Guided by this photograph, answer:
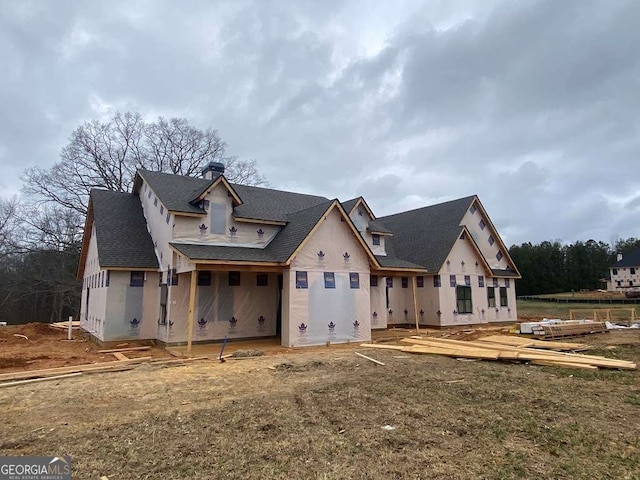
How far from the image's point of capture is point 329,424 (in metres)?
5.18

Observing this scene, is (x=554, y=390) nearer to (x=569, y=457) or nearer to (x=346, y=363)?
(x=569, y=457)

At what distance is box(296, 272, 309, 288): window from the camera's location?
13.0 m

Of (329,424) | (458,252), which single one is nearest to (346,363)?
(329,424)

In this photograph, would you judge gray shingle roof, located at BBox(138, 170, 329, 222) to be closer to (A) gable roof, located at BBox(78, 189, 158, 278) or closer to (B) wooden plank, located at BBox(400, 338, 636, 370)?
(A) gable roof, located at BBox(78, 189, 158, 278)

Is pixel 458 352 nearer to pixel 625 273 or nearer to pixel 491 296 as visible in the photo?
pixel 491 296

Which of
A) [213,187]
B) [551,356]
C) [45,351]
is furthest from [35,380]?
[551,356]

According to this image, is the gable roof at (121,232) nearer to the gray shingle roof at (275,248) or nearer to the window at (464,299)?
the gray shingle roof at (275,248)

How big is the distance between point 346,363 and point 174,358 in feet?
15.5

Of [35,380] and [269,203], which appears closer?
[35,380]

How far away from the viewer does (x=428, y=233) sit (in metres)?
22.5

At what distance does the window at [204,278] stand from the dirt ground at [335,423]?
5.19 meters

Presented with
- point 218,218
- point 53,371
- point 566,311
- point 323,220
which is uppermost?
point 218,218

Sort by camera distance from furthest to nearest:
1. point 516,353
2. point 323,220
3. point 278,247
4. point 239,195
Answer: point 239,195 < point 278,247 < point 323,220 < point 516,353

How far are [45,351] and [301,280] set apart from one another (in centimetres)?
844
